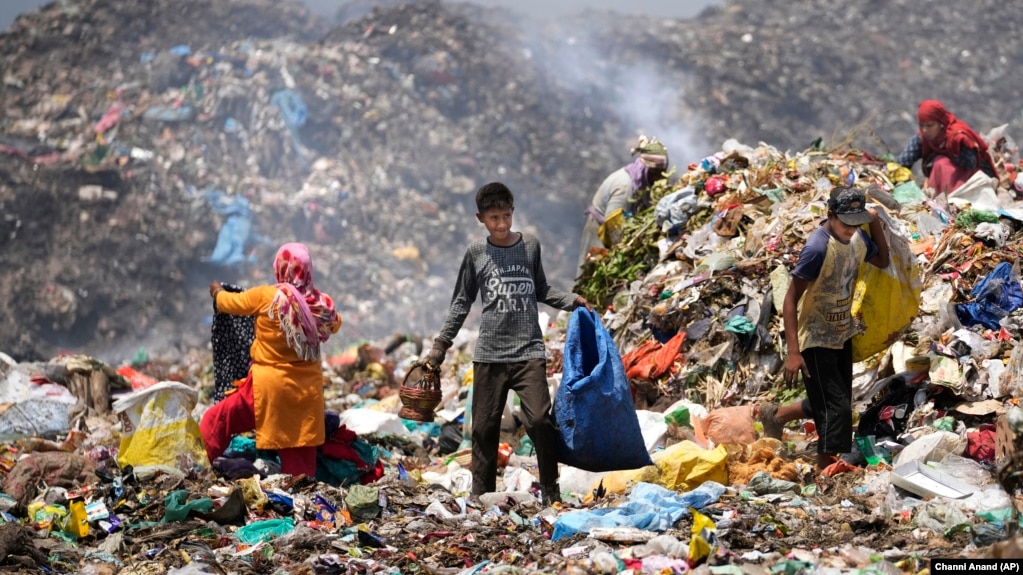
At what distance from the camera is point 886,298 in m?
4.57

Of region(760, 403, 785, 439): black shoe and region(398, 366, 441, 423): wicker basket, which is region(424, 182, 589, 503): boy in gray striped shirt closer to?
region(398, 366, 441, 423): wicker basket

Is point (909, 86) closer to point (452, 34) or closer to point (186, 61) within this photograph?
point (452, 34)

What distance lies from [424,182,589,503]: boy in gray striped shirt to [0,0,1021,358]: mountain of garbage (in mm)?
7815

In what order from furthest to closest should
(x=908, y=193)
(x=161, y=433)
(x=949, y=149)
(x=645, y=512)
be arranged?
(x=949, y=149), (x=908, y=193), (x=161, y=433), (x=645, y=512)

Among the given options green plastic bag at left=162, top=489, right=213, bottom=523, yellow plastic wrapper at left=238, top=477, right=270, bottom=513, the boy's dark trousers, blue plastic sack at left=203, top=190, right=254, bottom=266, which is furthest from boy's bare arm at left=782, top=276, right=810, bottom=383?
blue plastic sack at left=203, top=190, right=254, bottom=266

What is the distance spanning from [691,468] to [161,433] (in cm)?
255

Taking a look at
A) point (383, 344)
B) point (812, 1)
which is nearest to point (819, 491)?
point (383, 344)

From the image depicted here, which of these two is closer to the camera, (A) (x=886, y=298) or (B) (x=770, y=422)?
(A) (x=886, y=298)

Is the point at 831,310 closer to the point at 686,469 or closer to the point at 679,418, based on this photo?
the point at 686,469

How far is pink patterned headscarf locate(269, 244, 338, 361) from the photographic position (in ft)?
15.9

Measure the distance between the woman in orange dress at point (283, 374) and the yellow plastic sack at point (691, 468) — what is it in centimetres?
170

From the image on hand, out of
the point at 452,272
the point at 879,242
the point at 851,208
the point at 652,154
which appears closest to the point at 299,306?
the point at 851,208

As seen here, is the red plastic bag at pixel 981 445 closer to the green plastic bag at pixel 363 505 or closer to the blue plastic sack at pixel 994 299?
the blue plastic sack at pixel 994 299

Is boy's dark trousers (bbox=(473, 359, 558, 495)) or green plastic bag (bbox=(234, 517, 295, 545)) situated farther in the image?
boy's dark trousers (bbox=(473, 359, 558, 495))
